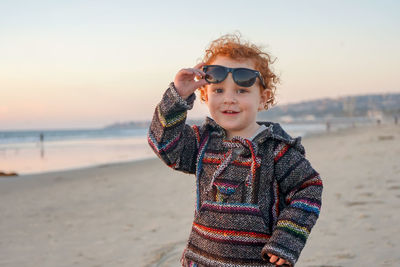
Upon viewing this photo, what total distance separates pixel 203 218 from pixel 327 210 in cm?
351

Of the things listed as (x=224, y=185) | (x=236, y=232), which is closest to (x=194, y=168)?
(x=224, y=185)

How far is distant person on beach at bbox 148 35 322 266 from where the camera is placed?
1.82 m

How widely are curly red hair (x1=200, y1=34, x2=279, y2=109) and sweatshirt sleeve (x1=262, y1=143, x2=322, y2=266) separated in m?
0.48

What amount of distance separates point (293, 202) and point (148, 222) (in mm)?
3659

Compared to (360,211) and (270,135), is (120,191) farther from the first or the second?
(270,135)

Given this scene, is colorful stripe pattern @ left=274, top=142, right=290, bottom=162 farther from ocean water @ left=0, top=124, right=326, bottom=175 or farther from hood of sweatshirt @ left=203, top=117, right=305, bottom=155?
ocean water @ left=0, top=124, right=326, bottom=175

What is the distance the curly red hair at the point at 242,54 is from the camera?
6.86 ft

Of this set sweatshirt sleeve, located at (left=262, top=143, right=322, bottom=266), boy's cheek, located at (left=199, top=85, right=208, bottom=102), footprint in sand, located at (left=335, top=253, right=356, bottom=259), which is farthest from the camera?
footprint in sand, located at (left=335, top=253, right=356, bottom=259)

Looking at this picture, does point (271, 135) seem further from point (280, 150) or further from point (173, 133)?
point (173, 133)

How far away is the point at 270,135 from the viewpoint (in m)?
1.92

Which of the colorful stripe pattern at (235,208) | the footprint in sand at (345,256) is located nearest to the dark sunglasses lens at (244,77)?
the colorful stripe pattern at (235,208)

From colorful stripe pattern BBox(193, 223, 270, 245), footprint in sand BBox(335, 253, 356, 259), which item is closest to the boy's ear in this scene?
colorful stripe pattern BBox(193, 223, 270, 245)

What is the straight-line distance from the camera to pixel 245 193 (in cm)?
188

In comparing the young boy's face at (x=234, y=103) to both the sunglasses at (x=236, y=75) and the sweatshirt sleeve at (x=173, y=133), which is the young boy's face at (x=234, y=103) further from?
the sweatshirt sleeve at (x=173, y=133)
